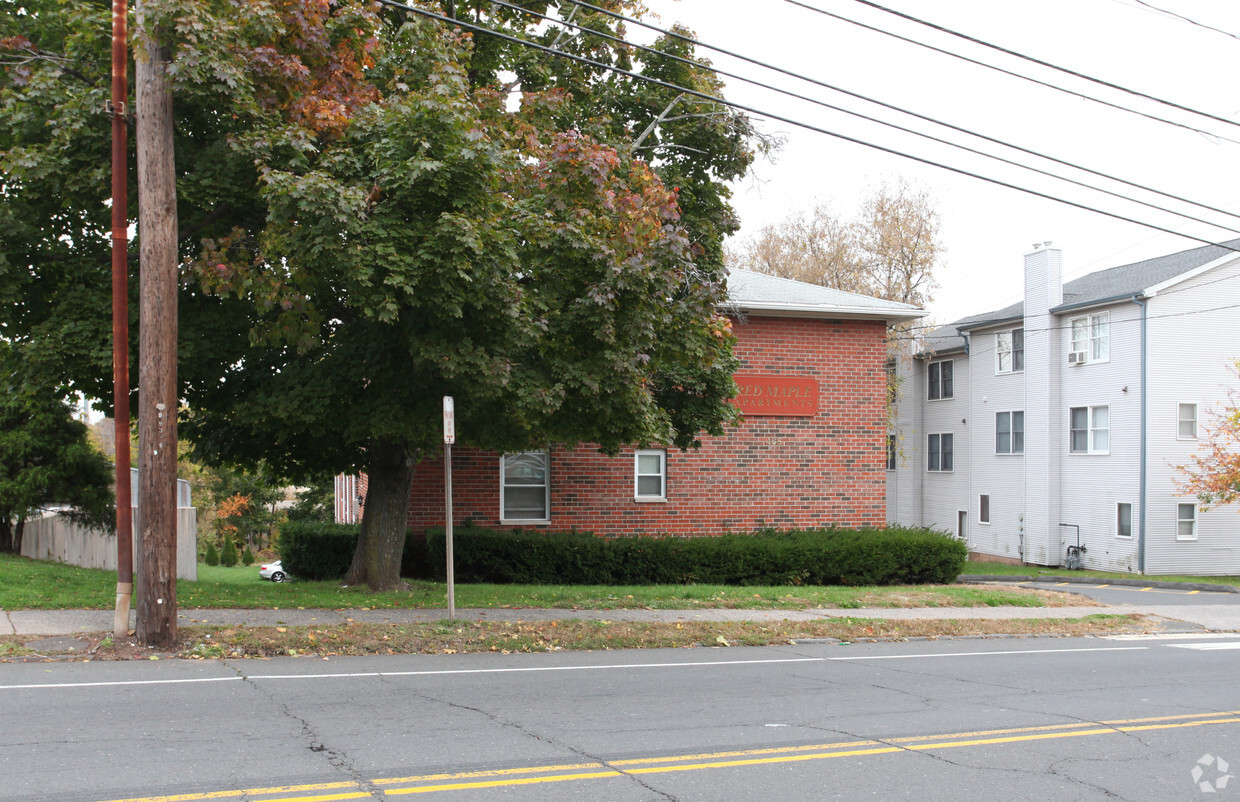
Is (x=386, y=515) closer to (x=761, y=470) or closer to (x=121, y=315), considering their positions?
(x=121, y=315)

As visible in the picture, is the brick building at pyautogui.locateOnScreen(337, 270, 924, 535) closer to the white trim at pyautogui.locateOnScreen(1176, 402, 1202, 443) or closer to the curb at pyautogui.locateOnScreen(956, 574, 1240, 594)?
the curb at pyautogui.locateOnScreen(956, 574, 1240, 594)

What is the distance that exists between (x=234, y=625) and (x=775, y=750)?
6757mm

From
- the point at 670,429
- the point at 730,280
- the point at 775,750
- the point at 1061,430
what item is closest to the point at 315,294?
the point at 670,429

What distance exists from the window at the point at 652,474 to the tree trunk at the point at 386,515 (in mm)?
6343

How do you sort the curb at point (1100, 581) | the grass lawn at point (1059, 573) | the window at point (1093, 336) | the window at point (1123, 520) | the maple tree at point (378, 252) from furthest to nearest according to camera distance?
the window at point (1093, 336) < the window at point (1123, 520) < the grass lawn at point (1059, 573) < the curb at point (1100, 581) < the maple tree at point (378, 252)

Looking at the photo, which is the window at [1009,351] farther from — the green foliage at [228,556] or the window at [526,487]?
the green foliage at [228,556]

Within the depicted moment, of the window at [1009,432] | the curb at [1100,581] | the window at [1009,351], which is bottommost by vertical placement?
the curb at [1100,581]

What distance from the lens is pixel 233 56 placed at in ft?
33.9

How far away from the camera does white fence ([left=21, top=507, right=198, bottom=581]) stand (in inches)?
787

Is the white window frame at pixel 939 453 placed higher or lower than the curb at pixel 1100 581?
higher

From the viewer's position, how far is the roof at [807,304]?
20.4 m

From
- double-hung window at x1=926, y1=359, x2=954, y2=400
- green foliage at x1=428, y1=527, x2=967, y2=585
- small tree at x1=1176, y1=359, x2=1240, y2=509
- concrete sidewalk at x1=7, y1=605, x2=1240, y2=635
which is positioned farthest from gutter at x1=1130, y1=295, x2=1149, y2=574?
concrete sidewalk at x1=7, y1=605, x2=1240, y2=635

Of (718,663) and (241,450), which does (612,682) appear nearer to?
(718,663)

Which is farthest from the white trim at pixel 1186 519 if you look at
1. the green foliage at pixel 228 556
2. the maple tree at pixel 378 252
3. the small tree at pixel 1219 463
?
the green foliage at pixel 228 556
